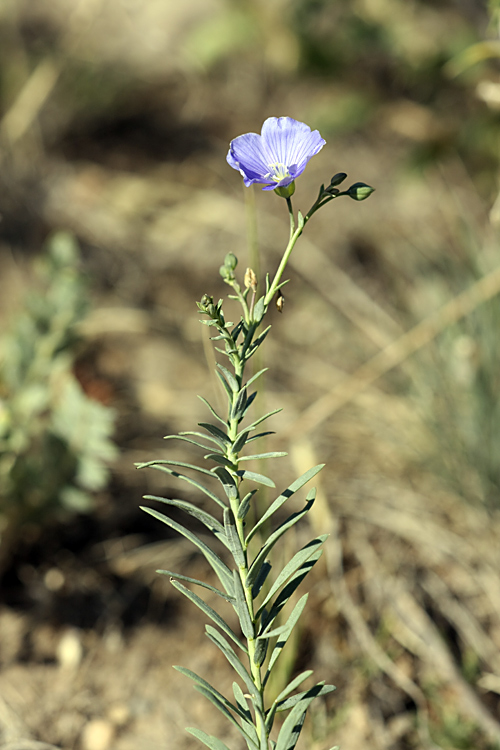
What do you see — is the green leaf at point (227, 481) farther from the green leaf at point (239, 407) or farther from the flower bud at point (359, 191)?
the flower bud at point (359, 191)

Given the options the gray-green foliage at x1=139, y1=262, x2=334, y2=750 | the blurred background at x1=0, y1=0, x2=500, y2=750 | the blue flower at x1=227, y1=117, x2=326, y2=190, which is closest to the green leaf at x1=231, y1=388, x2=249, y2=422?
the gray-green foliage at x1=139, y1=262, x2=334, y2=750

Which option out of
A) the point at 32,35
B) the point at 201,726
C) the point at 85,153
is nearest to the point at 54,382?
the point at 201,726

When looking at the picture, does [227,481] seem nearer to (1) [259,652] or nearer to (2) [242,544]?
(2) [242,544]

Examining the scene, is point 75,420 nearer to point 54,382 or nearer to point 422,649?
point 54,382

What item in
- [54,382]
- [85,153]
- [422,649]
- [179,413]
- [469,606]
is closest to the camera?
[422,649]

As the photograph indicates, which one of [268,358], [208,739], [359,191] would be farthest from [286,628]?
[268,358]

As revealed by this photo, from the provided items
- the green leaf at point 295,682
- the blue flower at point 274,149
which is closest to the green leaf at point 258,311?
the blue flower at point 274,149
